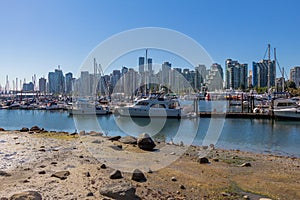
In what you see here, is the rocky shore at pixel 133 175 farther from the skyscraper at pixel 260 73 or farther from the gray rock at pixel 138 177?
the skyscraper at pixel 260 73

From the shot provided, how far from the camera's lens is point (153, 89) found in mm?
66688

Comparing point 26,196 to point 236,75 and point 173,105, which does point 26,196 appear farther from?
point 236,75

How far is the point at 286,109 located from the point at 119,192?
141 ft

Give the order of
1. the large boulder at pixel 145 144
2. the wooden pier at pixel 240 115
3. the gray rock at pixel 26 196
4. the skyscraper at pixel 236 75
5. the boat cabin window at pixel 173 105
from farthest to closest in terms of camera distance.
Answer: the skyscraper at pixel 236 75 < the boat cabin window at pixel 173 105 < the wooden pier at pixel 240 115 < the large boulder at pixel 145 144 < the gray rock at pixel 26 196

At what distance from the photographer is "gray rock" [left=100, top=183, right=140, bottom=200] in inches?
301

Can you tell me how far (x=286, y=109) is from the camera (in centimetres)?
4425

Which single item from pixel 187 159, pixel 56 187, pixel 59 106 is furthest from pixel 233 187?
pixel 59 106

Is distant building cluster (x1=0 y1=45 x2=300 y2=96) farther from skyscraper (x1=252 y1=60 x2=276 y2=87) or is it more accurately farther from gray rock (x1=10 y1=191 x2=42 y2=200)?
skyscraper (x1=252 y1=60 x2=276 y2=87)

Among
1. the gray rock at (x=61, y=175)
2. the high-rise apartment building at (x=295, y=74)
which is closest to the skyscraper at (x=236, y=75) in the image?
the high-rise apartment building at (x=295, y=74)

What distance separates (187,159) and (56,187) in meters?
7.08

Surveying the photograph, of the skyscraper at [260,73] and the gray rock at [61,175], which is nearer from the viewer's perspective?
the gray rock at [61,175]

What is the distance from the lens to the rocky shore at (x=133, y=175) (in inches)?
322

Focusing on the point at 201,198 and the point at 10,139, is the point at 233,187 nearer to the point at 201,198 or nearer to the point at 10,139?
the point at 201,198

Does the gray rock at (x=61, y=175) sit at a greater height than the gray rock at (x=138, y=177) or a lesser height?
greater
